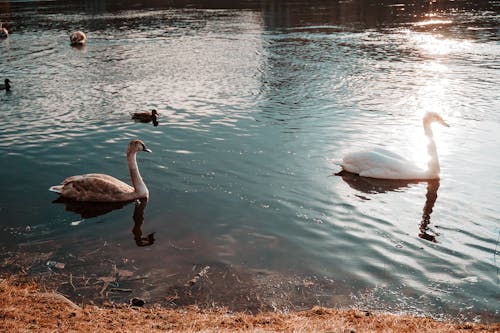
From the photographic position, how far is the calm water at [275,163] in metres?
10.4

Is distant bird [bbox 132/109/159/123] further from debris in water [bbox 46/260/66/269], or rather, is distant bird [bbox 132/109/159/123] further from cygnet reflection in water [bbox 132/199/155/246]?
debris in water [bbox 46/260/66/269]

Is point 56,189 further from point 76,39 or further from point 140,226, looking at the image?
point 76,39

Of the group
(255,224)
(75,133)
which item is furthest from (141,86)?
(255,224)

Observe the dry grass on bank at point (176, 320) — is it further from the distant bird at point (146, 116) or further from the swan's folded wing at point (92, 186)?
the distant bird at point (146, 116)

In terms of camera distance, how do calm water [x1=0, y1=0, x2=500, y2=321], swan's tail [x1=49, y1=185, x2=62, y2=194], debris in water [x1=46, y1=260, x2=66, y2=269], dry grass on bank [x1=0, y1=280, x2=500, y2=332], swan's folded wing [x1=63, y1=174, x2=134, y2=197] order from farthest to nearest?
swan's tail [x1=49, y1=185, x2=62, y2=194] < swan's folded wing [x1=63, y1=174, x2=134, y2=197] < calm water [x1=0, y1=0, x2=500, y2=321] < debris in water [x1=46, y1=260, x2=66, y2=269] < dry grass on bank [x1=0, y1=280, x2=500, y2=332]

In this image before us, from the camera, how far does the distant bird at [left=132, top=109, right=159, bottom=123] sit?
21.0m

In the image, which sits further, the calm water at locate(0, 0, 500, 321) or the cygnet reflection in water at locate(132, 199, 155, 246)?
the cygnet reflection in water at locate(132, 199, 155, 246)

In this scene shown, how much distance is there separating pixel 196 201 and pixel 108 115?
1024cm

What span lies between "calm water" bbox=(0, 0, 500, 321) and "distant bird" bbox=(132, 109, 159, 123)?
1.67 feet

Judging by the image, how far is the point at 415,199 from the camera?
547 inches

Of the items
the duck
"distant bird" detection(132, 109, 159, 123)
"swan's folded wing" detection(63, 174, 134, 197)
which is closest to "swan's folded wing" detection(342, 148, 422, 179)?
the duck

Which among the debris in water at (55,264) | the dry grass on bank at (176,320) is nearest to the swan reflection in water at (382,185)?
the dry grass on bank at (176,320)

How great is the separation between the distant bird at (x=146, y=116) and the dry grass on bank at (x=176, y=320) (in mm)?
12913

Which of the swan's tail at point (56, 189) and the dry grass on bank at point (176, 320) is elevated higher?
the swan's tail at point (56, 189)
